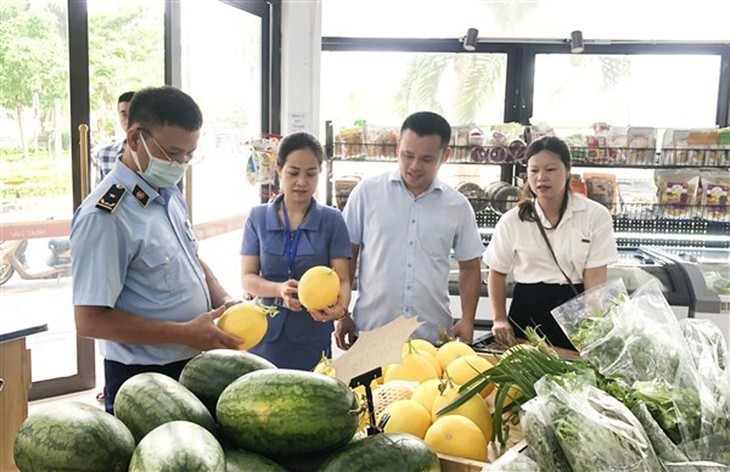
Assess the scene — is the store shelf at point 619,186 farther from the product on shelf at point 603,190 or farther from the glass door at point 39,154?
the glass door at point 39,154

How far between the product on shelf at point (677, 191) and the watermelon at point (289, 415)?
316 cm

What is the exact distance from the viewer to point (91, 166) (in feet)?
12.3

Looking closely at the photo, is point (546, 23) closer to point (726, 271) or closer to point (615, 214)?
point (615, 214)

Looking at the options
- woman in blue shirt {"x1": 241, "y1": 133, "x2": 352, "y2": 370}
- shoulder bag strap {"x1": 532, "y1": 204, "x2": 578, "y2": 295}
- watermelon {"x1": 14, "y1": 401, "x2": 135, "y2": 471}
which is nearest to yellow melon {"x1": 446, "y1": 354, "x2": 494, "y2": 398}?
watermelon {"x1": 14, "y1": 401, "x2": 135, "y2": 471}

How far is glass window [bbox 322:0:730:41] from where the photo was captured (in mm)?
3922

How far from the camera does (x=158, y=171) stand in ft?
5.72

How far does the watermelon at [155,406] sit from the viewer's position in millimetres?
970

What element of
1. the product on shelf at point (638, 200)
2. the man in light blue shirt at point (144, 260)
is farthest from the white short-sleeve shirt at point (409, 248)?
the product on shelf at point (638, 200)

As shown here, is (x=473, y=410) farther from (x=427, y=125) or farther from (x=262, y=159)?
(x=262, y=159)

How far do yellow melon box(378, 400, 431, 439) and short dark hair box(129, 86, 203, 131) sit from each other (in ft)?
3.16

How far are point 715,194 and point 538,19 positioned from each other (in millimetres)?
1477

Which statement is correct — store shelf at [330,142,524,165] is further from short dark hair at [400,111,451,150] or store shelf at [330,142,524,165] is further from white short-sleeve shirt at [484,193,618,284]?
short dark hair at [400,111,451,150]

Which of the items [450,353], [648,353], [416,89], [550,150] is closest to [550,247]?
[550,150]

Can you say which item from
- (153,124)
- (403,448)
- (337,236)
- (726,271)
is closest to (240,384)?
(403,448)
